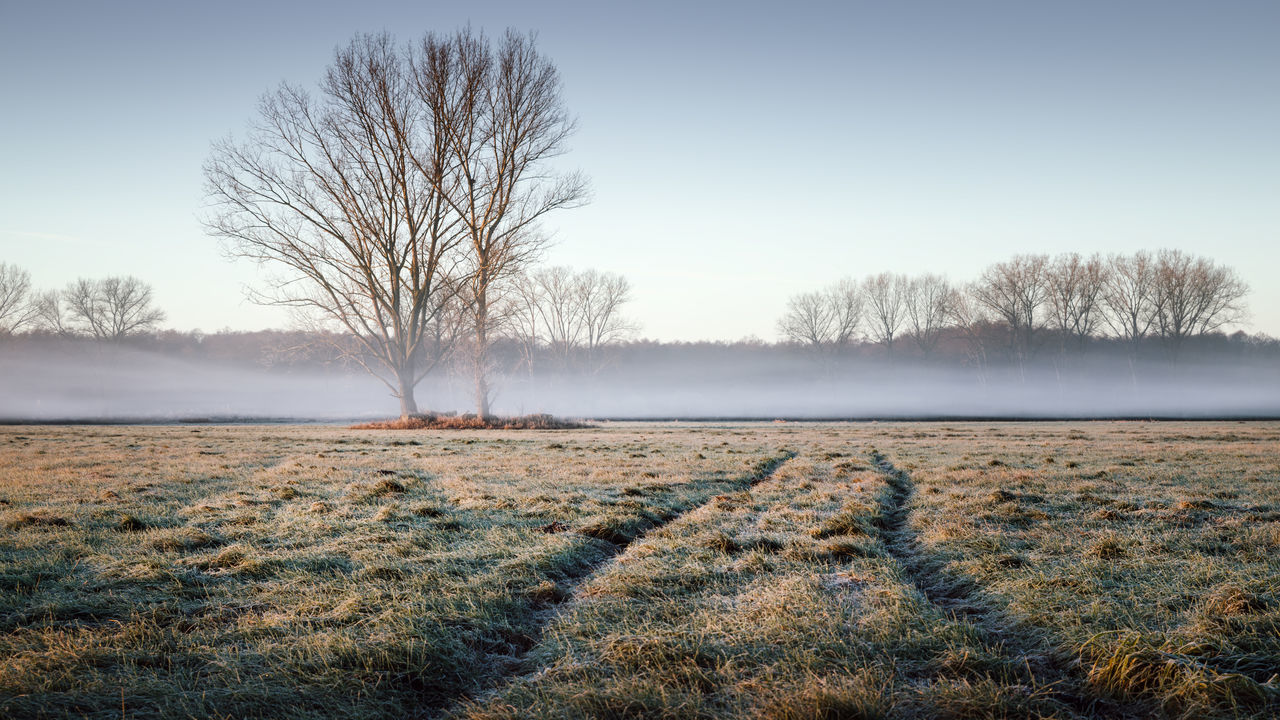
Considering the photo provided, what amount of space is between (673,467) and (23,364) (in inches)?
2612

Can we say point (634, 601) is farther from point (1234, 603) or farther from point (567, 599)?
point (1234, 603)

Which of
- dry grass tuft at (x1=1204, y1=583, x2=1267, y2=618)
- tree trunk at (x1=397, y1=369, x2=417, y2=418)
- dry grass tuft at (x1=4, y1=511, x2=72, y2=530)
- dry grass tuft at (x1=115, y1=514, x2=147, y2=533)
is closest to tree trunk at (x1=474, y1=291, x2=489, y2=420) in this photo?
tree trunk at (x1=397, y1=369, x2=417, y2=418)

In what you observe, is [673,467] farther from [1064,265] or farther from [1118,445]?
[1064,265]

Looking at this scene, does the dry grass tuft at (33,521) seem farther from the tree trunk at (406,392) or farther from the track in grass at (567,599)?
the tree trunk at (406,392)

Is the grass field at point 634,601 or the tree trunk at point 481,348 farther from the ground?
the tree trunk at point 481,348

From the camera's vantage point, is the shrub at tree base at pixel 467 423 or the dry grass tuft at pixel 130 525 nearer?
Answer: the dry grass tuft at pixel 130 525

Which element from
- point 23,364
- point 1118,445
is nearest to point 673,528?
point 1118,445

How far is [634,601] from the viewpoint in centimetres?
454

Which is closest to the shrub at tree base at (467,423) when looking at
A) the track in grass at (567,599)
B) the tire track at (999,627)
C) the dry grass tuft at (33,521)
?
the track in grass at (567,599)

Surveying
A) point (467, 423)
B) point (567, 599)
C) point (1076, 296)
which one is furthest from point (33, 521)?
point (1076, 296)

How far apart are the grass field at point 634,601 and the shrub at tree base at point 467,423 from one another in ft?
59.3

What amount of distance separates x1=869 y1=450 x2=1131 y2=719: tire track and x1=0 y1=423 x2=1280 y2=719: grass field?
0.02m

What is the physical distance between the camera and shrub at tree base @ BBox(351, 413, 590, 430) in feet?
90.9

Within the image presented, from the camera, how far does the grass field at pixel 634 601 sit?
3018mm
